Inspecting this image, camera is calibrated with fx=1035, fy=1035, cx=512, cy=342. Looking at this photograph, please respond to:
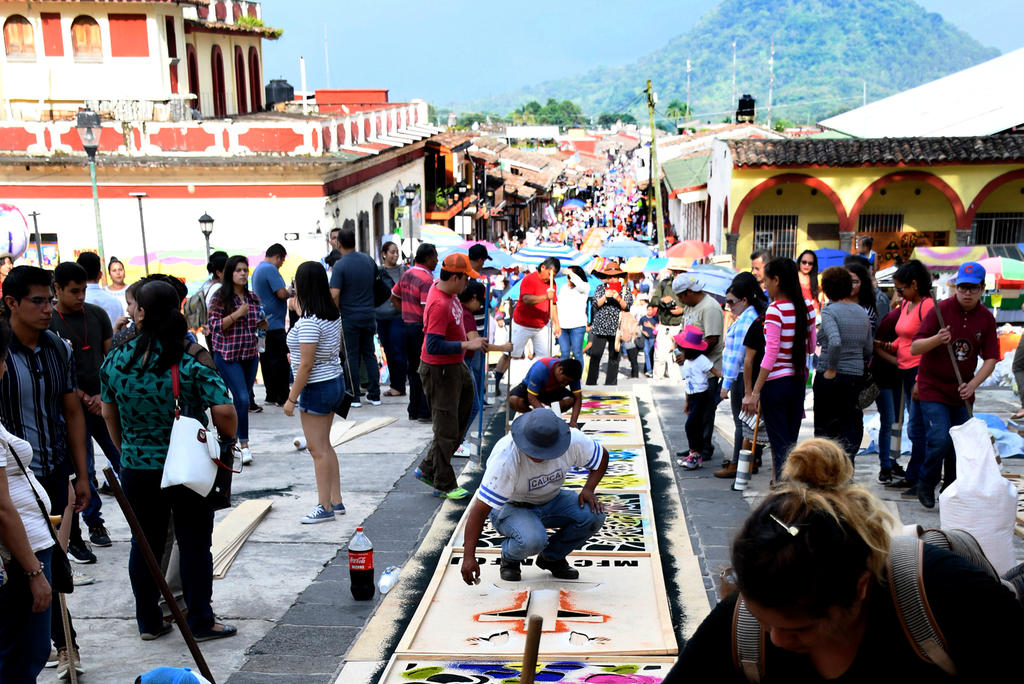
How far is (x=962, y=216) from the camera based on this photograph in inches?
1121

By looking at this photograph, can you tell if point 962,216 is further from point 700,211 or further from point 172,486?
point 172,486

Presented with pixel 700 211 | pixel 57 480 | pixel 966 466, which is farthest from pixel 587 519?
pixel 700 211

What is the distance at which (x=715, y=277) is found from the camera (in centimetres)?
1395

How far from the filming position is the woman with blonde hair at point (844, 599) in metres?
1.89

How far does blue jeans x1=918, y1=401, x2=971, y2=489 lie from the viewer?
6609 millimetres

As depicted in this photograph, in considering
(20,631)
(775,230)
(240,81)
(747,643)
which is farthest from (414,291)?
(240,81)

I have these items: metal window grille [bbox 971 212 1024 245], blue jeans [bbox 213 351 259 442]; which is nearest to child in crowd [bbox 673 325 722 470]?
blue jeans [bbox 213 351 259 442]

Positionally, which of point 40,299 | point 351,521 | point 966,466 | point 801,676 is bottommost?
point 351,521

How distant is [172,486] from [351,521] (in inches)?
87.3

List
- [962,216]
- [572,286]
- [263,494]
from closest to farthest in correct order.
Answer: [263,494], [572,286], [962,216]

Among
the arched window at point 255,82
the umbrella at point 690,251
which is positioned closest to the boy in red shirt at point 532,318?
the umbrella at point 690,251

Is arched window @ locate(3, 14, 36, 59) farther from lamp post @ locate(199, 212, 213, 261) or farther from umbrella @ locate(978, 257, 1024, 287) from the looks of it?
umbrella @ locate(978, 257, 1024, 287)

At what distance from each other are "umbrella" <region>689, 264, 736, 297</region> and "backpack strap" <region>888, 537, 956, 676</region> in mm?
10675

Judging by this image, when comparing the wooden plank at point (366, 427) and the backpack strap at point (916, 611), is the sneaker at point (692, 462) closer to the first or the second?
the wooden plank at point (366, 427)
